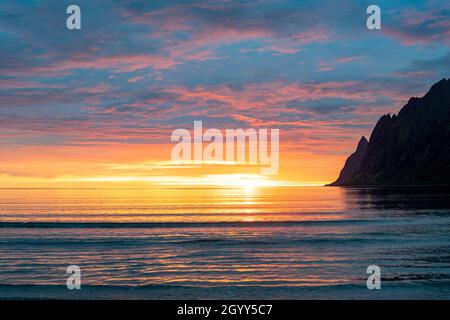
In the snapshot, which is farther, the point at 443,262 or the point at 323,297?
the point at 443,262

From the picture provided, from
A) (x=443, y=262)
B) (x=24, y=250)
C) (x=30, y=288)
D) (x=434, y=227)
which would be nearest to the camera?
(x=30, y=288)

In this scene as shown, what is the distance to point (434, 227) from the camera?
4622 cm

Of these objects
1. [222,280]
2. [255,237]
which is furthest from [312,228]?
[222,280]

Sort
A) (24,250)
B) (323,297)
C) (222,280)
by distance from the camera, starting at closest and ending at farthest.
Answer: (323,297) < (222,280) < (24,250)

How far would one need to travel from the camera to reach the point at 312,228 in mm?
48875
